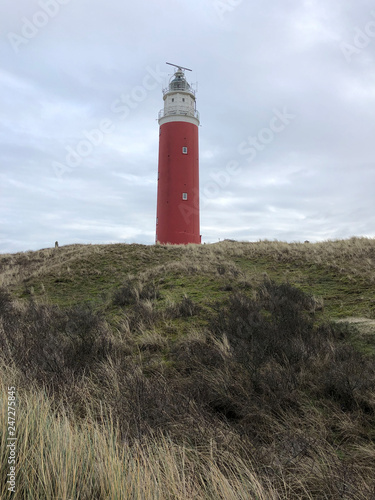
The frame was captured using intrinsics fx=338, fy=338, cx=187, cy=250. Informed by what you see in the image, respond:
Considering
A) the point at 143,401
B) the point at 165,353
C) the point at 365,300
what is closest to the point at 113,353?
the point at 165,353

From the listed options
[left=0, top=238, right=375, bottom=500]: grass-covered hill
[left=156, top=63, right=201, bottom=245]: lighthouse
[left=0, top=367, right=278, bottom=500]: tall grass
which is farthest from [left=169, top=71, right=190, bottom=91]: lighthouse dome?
[left=0, top=367, right=278, bottom=500]: tall grass

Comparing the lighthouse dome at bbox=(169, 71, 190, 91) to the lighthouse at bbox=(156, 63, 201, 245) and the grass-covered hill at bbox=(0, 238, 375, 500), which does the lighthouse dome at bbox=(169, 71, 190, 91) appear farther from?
the grass-covered hill at bbox=(0, 238, 375, 500)

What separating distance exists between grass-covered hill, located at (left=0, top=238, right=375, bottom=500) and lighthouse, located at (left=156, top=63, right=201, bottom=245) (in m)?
16.0

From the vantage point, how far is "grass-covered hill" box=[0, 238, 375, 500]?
2.34 meters

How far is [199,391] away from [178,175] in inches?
970

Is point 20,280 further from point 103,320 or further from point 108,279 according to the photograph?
point 103,320

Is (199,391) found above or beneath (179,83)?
beneath

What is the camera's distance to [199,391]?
413cm

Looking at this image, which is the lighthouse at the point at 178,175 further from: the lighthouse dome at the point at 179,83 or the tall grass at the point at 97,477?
the tall grass at the point at 97,477

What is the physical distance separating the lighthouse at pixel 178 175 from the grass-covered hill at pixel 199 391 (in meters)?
16.0

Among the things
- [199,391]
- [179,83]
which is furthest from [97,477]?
[179,83]

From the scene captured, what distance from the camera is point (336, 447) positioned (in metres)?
3.15

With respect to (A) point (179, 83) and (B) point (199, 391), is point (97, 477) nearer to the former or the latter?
(B) point (199, 391)

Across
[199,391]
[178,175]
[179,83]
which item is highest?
[179,83]
